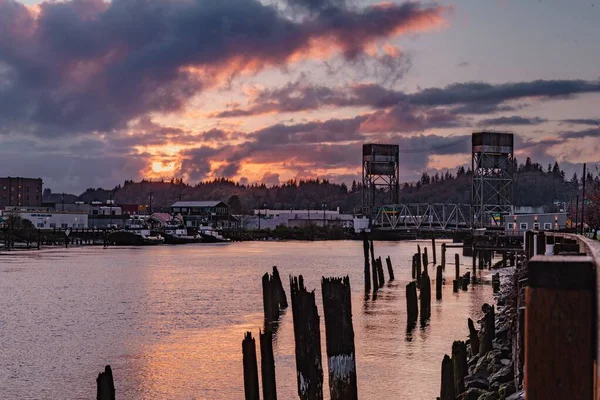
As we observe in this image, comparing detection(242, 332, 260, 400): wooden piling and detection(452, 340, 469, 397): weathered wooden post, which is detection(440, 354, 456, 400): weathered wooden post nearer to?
detection(452, 340, 469, 397): weathered wooden post

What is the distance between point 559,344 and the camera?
3.60 m

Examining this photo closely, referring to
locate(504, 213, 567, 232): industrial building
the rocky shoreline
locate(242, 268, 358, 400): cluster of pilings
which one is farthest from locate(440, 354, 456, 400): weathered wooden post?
locate(504, 213, 567, 232): industrial building

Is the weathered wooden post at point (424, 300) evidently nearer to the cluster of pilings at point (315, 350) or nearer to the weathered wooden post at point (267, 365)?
the cluster of pilings at point (315, 350)

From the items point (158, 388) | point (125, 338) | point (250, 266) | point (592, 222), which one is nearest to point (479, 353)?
point (158, 388)

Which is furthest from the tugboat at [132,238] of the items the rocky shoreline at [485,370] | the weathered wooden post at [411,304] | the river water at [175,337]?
the rocky shoreline at [485,370]

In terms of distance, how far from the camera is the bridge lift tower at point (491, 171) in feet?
573

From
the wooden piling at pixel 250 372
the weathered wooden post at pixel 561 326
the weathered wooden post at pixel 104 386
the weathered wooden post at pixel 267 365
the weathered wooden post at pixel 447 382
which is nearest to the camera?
the weathered wooden post at pixel 561 326

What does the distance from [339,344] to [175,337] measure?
22.1 meters

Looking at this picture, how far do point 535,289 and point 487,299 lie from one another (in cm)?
5033

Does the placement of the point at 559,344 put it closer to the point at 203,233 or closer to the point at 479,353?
the point at 479,353

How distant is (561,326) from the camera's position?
3562 mm

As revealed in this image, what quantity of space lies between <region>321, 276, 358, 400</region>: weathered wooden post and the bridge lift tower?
16083cm

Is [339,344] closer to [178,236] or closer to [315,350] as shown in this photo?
[315,350]

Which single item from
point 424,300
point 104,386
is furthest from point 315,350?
point 424,300
